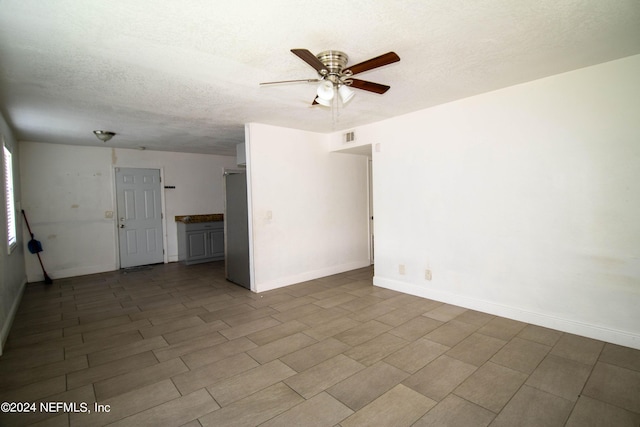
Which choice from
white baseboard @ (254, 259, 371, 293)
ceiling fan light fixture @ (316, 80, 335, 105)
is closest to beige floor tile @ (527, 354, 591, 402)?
ceiling fan light fixture @ (316, 80, 335, 105)

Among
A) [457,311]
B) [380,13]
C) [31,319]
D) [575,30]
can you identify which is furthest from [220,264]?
[575,30]

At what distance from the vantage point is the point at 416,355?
8.58ft

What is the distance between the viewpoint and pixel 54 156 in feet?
18.4

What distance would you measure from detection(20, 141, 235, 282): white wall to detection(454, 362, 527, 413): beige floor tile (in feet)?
21.4

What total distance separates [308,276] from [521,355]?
3163 mm

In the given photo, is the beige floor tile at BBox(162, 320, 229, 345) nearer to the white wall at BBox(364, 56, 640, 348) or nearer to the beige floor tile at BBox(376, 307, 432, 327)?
the beige floor tile at BBox(376, 307, 432, 327)

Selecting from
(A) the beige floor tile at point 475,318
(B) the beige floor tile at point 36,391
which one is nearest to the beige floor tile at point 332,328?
(A) the beige floor tile at point 475,318

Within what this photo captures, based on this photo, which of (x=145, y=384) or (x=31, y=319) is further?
(x=31, y=319)

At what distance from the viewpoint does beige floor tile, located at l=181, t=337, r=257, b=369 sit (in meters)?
2.61

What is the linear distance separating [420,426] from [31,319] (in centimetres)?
444

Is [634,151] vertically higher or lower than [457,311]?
higher

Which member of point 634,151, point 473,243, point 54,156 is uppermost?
point 54,156

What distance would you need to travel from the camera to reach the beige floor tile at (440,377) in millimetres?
2145

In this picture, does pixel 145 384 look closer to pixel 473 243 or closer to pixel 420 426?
pixel 420 426
